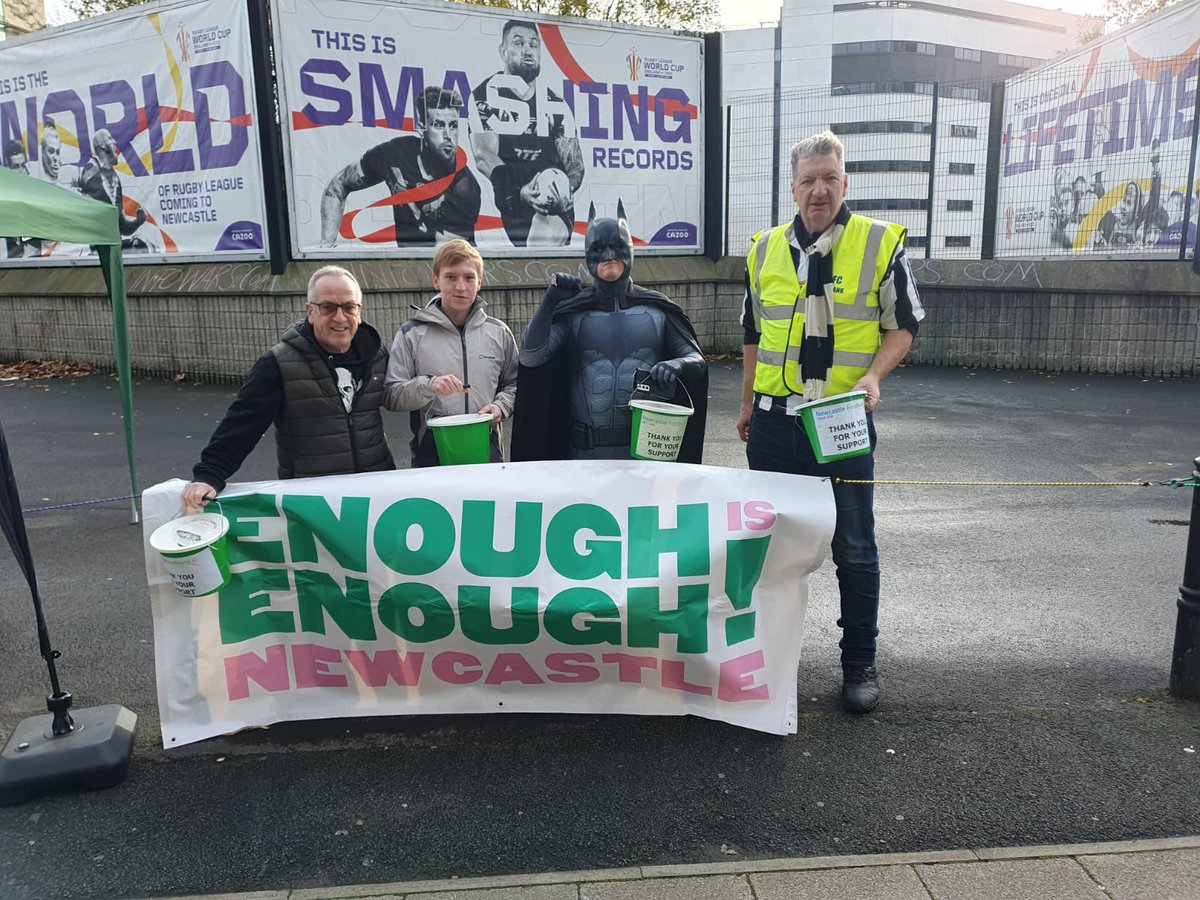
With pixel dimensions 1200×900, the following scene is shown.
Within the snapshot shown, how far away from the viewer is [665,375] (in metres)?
3.62

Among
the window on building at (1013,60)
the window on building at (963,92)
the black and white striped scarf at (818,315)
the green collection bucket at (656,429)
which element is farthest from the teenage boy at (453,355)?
the window on building at (1013,60)

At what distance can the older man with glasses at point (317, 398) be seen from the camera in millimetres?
3490

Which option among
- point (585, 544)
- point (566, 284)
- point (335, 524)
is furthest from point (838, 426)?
point (335, 524)

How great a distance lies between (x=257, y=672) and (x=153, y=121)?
10.4 m

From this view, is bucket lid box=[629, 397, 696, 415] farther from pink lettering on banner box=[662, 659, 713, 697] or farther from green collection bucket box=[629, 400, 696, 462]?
pink lettering on banner box=[662, 659, 713, 697]

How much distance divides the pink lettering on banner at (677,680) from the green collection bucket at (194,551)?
158cm

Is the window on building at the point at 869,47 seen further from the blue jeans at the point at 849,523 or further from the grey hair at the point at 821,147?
the blue jeans at the point at 849,523

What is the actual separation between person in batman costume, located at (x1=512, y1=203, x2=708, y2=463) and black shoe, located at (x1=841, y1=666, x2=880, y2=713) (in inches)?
46.8

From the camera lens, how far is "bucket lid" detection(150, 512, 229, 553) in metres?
3.09

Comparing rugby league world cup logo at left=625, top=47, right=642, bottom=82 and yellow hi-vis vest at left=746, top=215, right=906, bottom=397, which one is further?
rugby league world cup logo at left=625, top=47, right=642, bottom=82

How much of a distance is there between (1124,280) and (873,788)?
424 inches

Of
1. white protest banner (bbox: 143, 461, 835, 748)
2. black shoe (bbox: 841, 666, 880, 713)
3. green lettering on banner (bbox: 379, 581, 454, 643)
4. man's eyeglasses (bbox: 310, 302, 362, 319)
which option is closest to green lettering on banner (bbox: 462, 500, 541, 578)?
white protest banner (bbox: 143, 461, 835, 748)

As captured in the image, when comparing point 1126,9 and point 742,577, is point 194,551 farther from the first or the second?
point 1126,9

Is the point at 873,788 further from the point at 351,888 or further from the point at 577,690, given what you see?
the point at 351,888
